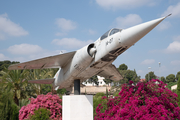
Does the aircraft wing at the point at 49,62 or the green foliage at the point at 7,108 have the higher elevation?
the aircraft wing at the point at 49,62

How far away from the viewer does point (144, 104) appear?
7.42 m

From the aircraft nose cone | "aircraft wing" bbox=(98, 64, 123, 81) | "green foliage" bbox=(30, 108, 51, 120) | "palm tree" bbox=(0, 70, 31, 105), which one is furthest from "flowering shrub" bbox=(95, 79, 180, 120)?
"palm tree" bbox=(0, 70, 31, 105)

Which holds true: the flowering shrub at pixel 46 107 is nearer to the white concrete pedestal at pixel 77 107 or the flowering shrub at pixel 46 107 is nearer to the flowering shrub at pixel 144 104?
the white concrete pedestal at pixel 77 107

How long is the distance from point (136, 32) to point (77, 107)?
4.75 m

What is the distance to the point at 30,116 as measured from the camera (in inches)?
490

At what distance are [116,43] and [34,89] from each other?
21.6 m

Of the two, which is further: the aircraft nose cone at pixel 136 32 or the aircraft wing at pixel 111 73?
the aircraft wing at pixel 111 73

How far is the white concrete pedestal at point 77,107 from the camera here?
7852 mm

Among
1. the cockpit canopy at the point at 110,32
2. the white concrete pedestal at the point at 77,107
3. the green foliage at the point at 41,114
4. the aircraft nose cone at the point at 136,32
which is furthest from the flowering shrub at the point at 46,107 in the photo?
the aircraft nose cone at the point at 136,32

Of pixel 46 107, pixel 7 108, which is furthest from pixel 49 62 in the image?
pixel 7 108

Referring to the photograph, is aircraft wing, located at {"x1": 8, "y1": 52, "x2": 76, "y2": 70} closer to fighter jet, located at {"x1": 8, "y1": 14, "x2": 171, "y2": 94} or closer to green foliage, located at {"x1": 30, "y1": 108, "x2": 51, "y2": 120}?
fighter jet, located at {"x1": 8, "y1": 14, "x2": 171, "y2": 94}

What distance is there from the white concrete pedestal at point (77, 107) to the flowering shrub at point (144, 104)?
2.91 feet

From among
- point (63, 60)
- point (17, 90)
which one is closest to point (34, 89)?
point (17, 90)

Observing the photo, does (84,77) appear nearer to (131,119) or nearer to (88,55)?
(88,55)
